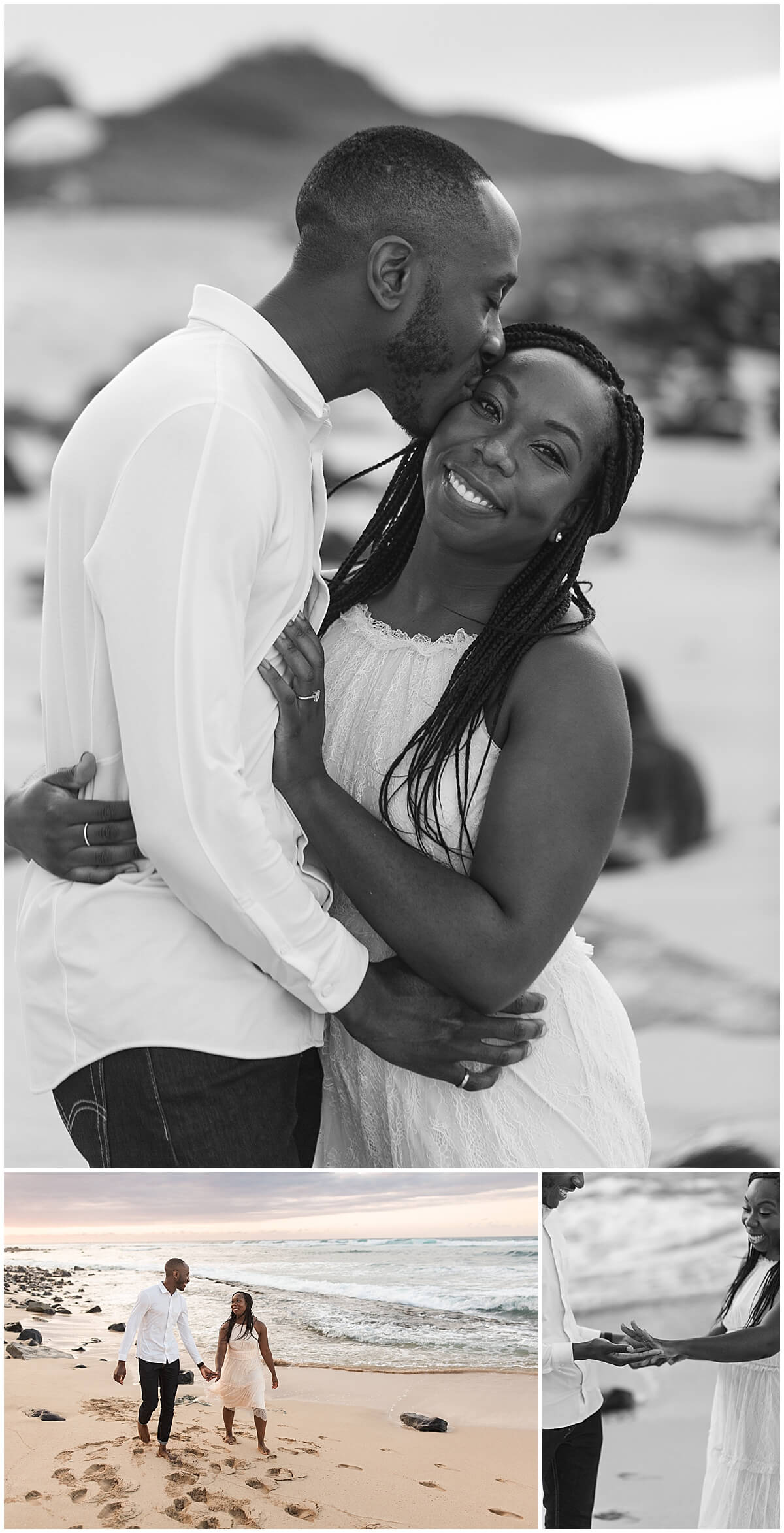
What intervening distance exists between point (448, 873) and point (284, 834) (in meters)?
0.24

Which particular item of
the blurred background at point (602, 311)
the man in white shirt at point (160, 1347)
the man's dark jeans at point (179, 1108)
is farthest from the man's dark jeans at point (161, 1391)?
the blurred background at point (602, 311)

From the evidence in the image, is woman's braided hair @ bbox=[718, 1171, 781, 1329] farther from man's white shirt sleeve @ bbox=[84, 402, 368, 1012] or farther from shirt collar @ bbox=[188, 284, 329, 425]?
shirt collar @ bbox=[188, 284, 329, 425]

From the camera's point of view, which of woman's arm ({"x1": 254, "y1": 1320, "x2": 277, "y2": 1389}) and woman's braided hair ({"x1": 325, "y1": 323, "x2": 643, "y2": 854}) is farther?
woman's arm ({"x1": 254, "y1": 1320, "x2": 277, "y2": 1389})

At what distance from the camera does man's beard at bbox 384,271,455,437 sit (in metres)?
1.61

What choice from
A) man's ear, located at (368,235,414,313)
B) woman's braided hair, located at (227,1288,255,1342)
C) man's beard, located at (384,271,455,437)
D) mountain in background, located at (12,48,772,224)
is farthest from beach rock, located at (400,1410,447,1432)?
mountain in background, located at (12,48,772,224)

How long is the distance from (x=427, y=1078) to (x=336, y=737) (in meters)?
0.51

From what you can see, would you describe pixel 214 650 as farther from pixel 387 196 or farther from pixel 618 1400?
pixel 618 1400

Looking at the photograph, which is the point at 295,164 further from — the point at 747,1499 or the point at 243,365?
the point at 747,1499

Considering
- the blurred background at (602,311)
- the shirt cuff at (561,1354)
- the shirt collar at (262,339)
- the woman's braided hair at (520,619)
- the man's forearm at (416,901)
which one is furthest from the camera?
the blurred background at (602,311)

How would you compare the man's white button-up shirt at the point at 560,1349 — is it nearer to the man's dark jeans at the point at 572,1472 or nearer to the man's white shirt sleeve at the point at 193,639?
the man's dark jeans at the point at 572,1472

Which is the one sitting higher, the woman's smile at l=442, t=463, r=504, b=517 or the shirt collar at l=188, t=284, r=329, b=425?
the shirt collar at l=188, t=284, r=329, b=425

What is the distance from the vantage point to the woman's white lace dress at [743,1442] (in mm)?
2199

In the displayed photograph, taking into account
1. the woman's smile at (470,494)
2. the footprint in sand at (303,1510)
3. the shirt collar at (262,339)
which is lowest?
the footprint in sand at (303,1510)

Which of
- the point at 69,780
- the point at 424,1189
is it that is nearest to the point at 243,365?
the point at 69,780
